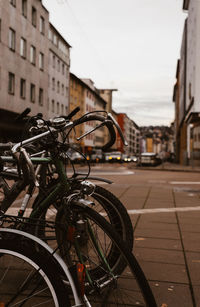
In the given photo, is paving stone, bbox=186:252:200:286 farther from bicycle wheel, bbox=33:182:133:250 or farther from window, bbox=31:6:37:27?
window, bbox=31:6:37:27

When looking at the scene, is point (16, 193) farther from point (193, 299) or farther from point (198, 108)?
point (198, 108)

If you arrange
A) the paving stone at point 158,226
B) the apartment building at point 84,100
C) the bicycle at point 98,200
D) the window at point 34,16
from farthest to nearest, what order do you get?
the apartment building at point 84,100 → the window at point 34,16 → the paving stone at point 158,226 → the bicycle at point 98,200

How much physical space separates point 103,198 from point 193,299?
103 centimetres

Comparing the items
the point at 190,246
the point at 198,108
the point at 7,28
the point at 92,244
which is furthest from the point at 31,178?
the point at 198,108

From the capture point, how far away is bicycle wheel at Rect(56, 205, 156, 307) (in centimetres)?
209

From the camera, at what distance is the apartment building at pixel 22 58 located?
2577 cm

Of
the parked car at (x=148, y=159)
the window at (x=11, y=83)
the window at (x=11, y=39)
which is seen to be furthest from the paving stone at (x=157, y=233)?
the parked car at (x=148, y=159)

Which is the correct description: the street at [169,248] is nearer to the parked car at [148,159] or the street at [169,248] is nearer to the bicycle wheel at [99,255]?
the bicycle wheel at [99,255]

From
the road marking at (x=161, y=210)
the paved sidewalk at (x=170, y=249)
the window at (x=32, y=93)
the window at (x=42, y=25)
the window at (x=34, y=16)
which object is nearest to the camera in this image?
the paved sidewalk at (x=170, y=249)

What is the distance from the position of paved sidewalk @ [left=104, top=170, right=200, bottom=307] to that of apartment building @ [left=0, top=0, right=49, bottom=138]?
19.5 metres

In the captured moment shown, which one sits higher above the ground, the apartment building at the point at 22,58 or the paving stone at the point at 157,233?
the apartment building at the point at 22,58

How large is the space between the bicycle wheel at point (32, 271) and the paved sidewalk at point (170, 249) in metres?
1.28

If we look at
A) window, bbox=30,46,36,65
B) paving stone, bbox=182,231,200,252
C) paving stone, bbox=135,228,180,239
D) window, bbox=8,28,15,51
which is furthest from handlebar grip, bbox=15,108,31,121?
window, bbox=30,46,36,65

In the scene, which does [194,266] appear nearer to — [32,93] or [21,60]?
[21,60]
